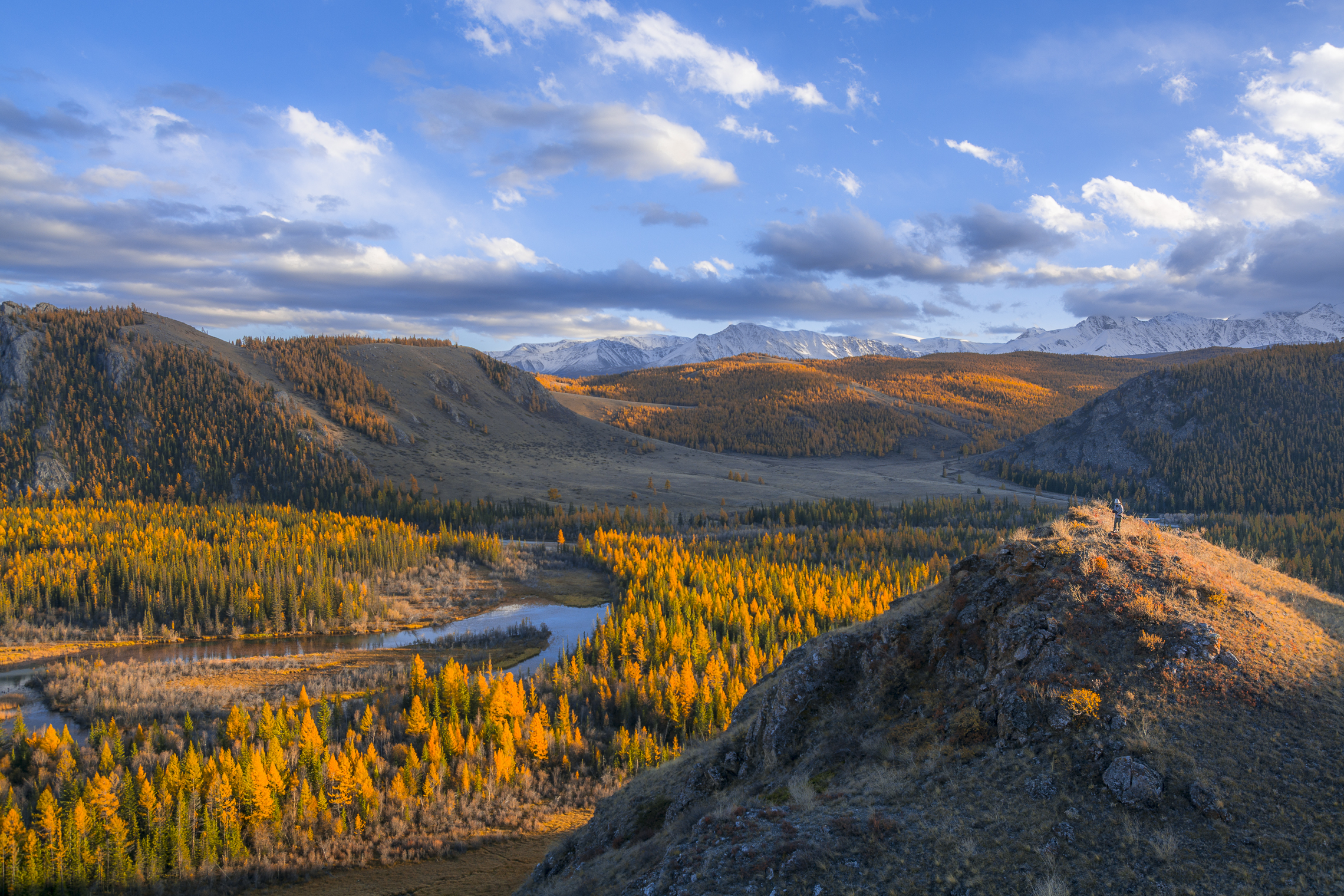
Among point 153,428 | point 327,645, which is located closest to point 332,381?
point 153,428

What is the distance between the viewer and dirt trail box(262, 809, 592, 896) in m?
29.9

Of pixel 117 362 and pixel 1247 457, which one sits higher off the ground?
pixel 117 362

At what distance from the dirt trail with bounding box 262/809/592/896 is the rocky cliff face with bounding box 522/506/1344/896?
42.7 feet

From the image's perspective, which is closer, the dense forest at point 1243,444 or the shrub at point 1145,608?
the shrub at point 1145,608

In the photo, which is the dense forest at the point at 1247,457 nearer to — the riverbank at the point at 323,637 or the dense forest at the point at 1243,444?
the dense forest at the point at 1243,444

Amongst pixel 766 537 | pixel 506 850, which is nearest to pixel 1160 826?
pixel 506 850

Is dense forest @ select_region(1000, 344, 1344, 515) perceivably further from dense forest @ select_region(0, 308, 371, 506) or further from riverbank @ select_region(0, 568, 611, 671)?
dense forest @ select_region(0, 308, 371, 506)

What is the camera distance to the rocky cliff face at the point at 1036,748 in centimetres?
1113

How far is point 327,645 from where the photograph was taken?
72062 millimetres

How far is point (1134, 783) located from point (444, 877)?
3052cm

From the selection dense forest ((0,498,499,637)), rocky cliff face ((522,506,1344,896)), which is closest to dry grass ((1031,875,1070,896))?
rocky cliff face ((522,506,1344,896))

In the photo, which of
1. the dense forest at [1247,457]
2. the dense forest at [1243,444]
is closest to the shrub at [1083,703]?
the dense forest at [1247,457]

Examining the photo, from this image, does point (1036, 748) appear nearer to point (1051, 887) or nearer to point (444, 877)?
point (1051, 887)

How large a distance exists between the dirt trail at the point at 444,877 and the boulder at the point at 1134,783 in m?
25.3
